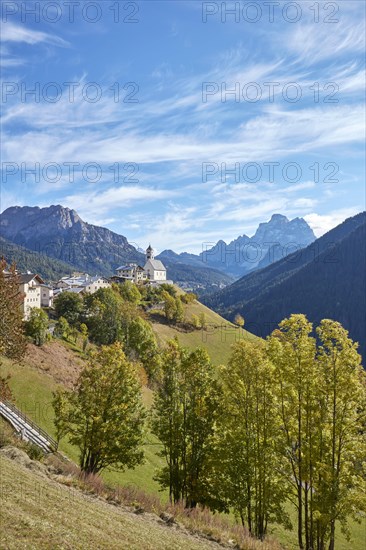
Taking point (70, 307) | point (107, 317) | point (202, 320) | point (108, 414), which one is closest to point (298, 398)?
point (108, 414)

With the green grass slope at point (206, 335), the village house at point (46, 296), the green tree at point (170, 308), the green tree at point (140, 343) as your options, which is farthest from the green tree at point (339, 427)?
the village house at point (46, 296)

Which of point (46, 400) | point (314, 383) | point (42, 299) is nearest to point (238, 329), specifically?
point (42, 299)

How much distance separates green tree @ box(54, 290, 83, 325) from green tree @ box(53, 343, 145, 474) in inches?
2935

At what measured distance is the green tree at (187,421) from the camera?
98.3ft

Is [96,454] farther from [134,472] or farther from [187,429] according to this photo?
[134,472]

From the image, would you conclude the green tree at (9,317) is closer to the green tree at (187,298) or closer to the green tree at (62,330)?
the green tree at (62,330)

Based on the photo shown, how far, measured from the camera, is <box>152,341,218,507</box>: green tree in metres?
30.0

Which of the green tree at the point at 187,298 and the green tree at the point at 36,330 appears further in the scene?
the green tree at the point at 187,298

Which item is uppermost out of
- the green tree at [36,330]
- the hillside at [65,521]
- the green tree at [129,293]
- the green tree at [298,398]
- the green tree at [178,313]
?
the green tree at [129,293]

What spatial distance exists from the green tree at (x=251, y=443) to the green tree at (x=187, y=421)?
1671mm

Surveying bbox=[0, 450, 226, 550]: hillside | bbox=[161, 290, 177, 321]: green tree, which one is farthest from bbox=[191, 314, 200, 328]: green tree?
bbox=[0, 450, 226, 550]: hillside

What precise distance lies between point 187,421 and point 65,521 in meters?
16.6

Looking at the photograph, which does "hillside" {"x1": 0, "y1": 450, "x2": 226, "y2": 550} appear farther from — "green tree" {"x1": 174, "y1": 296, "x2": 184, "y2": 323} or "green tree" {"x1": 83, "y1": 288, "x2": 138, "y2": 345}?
"green tree" {"x1": 174, "y1": 296, "x2": 184, "y2": 323}

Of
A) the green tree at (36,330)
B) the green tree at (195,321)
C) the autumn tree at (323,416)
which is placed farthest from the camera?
the green tree at (195,321)
